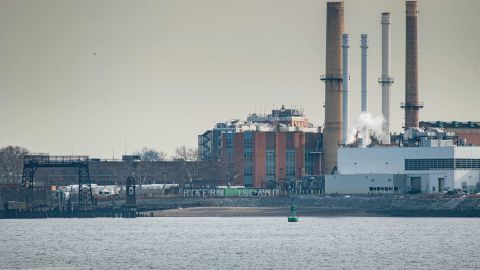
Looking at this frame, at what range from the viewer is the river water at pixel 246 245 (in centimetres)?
13200

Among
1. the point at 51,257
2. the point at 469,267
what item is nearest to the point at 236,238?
the point at 51,257

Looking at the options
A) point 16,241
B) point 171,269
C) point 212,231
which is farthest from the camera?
point 212,231

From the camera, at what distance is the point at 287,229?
181375 mm

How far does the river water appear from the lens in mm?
132000

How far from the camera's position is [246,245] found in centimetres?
15250

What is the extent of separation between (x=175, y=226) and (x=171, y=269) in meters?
65.0

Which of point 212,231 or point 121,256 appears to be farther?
point 212,231

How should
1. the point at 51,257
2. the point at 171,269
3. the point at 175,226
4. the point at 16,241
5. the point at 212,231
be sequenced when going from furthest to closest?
the point at 175,226 < the point at 212,231 < the point at 16,241 < the point at 51,257 < the point at 171,269

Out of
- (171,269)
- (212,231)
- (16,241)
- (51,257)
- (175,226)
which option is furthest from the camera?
(175,226)

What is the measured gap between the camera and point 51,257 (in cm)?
13938

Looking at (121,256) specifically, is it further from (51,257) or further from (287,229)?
(287,229)

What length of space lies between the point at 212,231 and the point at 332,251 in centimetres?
3564

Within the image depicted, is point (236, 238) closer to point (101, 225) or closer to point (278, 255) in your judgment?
point (278, 255)

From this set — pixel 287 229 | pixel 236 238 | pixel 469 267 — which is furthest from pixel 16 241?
pixel 469 267
